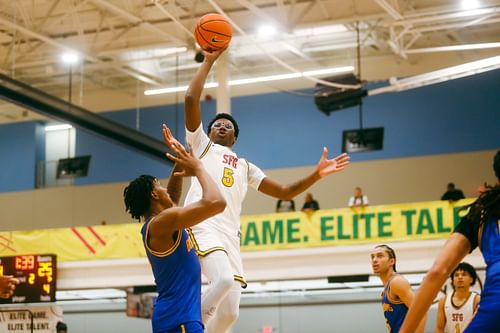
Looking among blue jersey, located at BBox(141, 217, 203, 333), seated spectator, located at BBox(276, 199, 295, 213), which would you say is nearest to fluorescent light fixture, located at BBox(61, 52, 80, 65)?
seated spectator, located at BBox(276, 199, 295, 213)

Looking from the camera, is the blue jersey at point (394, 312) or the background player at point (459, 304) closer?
the blue jersey at point (394, 312)

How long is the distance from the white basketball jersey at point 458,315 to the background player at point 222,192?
411cm

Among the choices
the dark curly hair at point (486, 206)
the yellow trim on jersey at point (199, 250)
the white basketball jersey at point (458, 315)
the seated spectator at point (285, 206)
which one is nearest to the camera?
the dark curly hair at point (486, 206)

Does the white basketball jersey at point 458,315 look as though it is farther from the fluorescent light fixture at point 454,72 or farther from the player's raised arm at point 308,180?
the fluorescent light fixture at point 454,72

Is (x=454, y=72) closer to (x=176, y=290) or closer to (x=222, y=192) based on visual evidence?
(x=222, y=192)

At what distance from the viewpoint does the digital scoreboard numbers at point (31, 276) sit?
1822cm

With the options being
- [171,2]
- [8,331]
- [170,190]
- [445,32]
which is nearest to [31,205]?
[8,331]

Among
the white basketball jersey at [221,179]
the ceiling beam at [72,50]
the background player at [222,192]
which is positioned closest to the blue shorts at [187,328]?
the background player at [222,192]

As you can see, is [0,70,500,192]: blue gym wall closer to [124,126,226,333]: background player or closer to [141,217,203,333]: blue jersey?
[124,126,226,333]: background player

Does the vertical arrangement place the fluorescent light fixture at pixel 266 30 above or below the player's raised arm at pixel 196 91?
above

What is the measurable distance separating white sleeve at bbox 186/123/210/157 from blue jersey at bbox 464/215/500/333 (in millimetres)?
3145

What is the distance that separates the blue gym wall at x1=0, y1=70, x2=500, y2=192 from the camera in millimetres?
23156

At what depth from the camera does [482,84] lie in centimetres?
2320

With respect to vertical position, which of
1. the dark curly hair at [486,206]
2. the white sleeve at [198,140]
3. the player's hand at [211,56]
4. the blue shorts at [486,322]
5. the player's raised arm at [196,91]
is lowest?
the blue shorts at [486,322]
